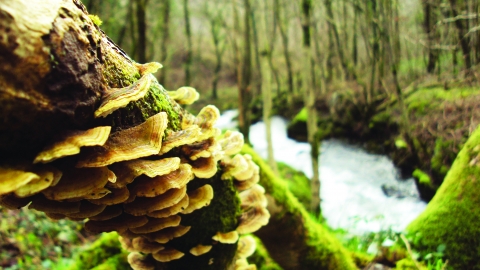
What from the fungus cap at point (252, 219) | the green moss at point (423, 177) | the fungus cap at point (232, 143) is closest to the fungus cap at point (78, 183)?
the fungus cap at point (232, 143)

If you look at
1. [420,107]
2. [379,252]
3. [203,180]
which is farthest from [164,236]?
[420,107]

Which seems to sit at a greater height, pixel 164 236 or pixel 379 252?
pixel 164 236

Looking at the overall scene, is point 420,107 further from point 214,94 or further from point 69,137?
point 214,94

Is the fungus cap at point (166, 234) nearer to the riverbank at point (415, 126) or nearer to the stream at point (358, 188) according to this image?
the riverbank at point (415, 126)

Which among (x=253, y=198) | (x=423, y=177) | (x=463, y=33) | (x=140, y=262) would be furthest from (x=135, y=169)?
(x=463, y=33)

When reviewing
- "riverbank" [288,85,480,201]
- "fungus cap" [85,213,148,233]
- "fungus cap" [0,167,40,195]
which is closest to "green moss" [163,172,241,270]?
"fungus cap" [85,213,148,233]
